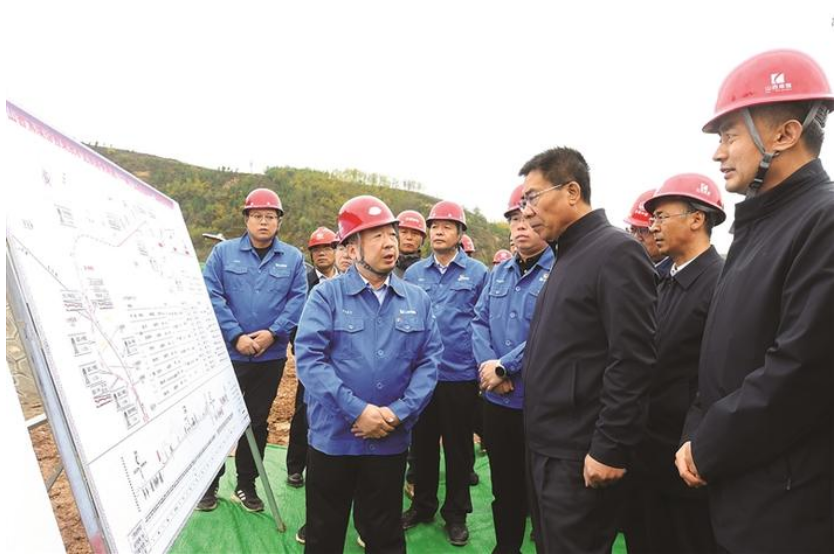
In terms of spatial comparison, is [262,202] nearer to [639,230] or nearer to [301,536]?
[301,536]

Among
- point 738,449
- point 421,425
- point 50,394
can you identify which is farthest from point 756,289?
point 421,425

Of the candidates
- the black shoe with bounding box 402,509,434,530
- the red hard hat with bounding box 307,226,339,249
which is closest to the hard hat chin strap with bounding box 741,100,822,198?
the black shoe with bounding box 402,509,434,530

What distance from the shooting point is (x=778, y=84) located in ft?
5.30

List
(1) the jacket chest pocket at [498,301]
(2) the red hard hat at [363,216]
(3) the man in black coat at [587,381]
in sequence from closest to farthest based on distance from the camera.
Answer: (3) the man in black coat at [587,381] → (2) the red hard hat at [363,216] → (1) the jacket chest pocket at [498,301]

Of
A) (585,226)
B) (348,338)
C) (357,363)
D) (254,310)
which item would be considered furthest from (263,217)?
(585,226)

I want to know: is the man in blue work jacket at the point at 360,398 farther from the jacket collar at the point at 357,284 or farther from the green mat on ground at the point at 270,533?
the green mat on ground at the point at 270,533

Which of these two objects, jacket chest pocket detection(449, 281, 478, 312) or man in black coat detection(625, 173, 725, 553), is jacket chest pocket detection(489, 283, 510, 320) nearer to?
jacket chest pocket detection(449, 281, 478, 312)

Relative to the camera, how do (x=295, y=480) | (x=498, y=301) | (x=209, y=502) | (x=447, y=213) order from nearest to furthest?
1. (x=498, y=301)
2. (x=209, y=502)
3. (x=295, y=480)
4. (x=447, y=213)

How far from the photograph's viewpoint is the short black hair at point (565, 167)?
2303mm

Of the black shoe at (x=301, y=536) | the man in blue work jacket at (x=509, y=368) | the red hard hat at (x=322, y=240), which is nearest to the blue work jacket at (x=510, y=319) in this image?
the man in blue work jacket at (x=509, y=368)

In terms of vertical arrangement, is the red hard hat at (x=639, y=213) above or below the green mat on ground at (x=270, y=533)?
above

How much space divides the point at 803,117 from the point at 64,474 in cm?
650

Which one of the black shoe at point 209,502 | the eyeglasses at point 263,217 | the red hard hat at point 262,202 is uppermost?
the red hard hat at point 262,202

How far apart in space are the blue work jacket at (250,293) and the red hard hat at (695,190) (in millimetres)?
2940
